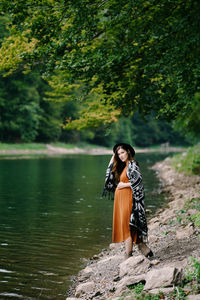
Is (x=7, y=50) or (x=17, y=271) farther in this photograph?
(x=7, y=50)

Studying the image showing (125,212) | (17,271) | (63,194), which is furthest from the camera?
(63,194)

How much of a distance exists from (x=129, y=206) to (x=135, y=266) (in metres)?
1.07

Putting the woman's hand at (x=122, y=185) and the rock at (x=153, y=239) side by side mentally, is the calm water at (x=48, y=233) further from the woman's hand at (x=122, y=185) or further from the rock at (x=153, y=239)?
the woman's hand at (x=122, y=185)

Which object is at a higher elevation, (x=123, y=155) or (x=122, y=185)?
(x=123, y=155)

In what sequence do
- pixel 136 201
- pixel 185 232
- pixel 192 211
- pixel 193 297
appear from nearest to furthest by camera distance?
1. pixel 193 297
2. pixel 136 201
3. pixel 185 232
4. pixel 192 211

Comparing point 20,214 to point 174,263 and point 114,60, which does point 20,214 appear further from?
point 174,263

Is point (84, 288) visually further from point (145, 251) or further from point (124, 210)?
point (124, 210)

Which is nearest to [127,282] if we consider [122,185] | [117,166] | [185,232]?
[122,185]

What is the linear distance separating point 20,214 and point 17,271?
591 centimetres

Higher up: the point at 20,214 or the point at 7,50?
the point at 7,50

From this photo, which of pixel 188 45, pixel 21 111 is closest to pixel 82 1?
pixel 188 45

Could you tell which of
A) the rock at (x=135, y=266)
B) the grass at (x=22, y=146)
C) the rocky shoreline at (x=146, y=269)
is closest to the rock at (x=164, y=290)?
the rocky shoreline at (x=146, y=269)

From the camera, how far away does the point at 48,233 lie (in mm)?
10672

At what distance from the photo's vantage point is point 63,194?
→ 18328 millimetres
